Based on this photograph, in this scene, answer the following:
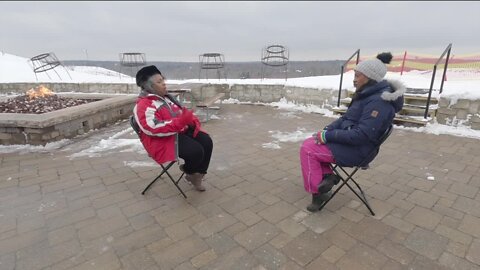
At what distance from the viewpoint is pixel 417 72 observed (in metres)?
7.99

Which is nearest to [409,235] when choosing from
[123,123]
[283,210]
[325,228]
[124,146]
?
[325,228]

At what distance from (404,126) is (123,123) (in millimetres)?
5889

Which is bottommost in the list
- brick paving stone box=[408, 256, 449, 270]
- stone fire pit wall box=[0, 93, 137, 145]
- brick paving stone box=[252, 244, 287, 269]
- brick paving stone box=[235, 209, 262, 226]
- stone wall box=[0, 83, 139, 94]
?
brick paving stone box=[252, 244, 287, 269]

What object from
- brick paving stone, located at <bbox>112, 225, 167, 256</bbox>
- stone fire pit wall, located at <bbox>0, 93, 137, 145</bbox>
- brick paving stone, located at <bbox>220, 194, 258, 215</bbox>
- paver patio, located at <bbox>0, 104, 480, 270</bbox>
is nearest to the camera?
paver patio, located at <bbox>0, 104, 480, 270</bbox>

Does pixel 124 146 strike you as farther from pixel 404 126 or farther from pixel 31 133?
pixel 404 126

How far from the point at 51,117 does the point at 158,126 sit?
3.04 metres

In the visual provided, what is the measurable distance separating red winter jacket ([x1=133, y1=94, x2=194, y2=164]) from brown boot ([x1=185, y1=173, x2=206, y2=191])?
15.5 inches

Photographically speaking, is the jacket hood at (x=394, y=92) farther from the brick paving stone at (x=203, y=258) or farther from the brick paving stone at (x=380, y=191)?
the brick paving stone at (x=203, y=258)

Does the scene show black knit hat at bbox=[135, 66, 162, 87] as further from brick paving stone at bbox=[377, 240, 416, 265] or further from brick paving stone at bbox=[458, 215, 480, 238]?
brick paving stone at bbox=[458, 215, 480, 238]

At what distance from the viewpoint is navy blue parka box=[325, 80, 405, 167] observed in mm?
2299

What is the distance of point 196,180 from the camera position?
3021 mm

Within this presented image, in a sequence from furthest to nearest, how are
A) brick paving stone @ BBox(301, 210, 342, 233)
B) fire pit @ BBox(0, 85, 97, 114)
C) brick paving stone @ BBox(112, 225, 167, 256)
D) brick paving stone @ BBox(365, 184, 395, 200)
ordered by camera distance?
fire pit @ BBox(0, 85, 97, 114)
brick paving stone @ BBox(365, 184, 395, 200)
brick paving stone @ BBox(301, 210, 342, 233)
brick paving stone @ BBox(112, 225, 167, 256)

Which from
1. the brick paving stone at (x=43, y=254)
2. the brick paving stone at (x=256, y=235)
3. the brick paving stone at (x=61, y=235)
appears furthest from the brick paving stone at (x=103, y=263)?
the brick paving stone at (x=256, y=235)

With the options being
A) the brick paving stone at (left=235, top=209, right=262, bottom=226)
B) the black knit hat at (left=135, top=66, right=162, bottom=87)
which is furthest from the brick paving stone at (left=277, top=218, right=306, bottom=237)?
the black knit hat at (left=135, top=66, right=162, bottom=87)
